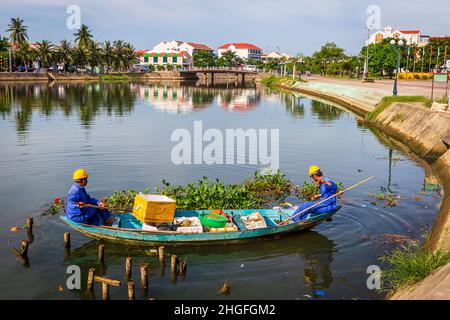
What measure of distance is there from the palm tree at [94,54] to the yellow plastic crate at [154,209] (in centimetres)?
12299

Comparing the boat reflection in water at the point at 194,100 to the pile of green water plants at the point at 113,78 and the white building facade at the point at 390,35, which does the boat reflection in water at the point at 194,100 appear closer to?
the pile of green water plants at the point at 113,78

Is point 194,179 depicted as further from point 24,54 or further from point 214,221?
point 24,54

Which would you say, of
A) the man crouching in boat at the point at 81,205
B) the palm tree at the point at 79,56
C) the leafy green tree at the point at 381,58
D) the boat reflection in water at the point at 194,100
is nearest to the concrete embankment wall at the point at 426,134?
the man crouching in boat at the point at 81,205

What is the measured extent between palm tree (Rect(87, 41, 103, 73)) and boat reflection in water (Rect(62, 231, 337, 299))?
123 m

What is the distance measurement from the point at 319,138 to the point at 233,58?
151 m

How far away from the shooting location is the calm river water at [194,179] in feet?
37.2

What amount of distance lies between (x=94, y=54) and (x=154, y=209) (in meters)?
125

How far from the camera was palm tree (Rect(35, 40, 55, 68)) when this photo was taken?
11700cm

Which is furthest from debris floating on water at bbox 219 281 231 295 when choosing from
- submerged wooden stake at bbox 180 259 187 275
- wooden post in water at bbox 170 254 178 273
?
wooden post in water at bbox 170 254 178 273

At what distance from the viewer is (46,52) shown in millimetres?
117188

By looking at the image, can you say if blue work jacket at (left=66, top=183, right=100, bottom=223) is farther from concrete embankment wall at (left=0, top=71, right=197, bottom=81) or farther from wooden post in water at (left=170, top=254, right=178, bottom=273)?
concrete embankment wall at (left=0, top=71, right=197, bottom=81)

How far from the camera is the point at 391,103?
38.5m
